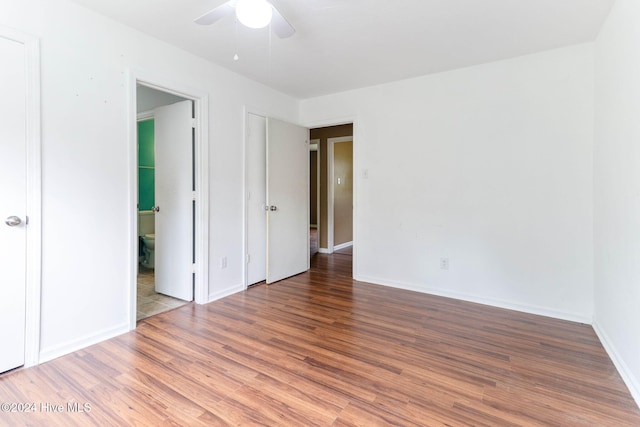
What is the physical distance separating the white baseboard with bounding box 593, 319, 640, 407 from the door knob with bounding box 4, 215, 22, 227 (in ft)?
11.9

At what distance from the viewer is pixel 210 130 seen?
10.1 ft

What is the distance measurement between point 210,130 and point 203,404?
2.42 m

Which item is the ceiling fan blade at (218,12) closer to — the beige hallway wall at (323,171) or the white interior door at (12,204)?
the white interior door at (12,204)

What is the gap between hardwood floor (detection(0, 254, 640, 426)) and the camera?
5.01 feet

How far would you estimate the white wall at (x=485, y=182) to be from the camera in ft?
8.77

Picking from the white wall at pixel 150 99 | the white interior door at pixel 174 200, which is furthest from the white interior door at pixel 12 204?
the white wall at pixel 150 99

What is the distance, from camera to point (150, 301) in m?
3.12

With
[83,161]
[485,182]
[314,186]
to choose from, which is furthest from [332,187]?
[83,161]

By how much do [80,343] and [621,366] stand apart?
3561 millimetres

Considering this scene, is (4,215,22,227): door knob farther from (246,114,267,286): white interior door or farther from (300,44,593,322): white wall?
(300,44,593,322): white wall

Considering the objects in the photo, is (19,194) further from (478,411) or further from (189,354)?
(478,411)

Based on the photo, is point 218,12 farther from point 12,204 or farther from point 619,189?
point 619,189

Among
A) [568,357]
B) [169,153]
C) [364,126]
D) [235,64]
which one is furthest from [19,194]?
[568,357]

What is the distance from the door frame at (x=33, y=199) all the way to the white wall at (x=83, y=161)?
37 mm
